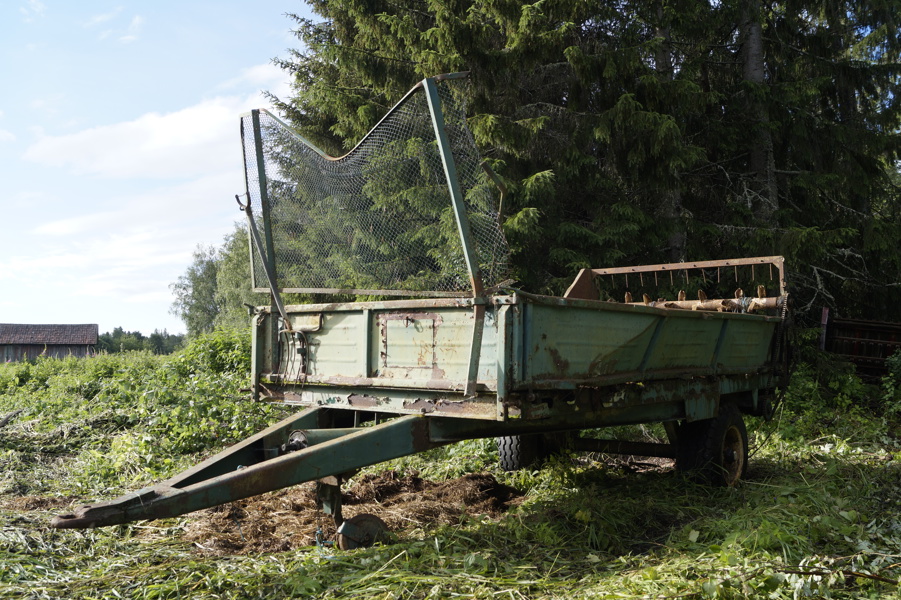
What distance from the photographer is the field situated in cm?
376

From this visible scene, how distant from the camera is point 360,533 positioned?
174 inches

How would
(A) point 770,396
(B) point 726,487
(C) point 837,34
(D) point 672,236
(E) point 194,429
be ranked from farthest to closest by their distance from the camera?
(C) point 837,34
(D) point 672,236
(E) point 194,429
(A) point 770,396
(B) point 726,487

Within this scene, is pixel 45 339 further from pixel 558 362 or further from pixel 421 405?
pixel 558 362

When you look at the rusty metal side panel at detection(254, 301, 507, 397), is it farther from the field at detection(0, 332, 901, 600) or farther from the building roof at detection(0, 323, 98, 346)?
the building roof at detection(0, 323, 98, 346)

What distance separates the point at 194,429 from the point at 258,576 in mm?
4688

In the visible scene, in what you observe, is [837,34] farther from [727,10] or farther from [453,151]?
[453,151]

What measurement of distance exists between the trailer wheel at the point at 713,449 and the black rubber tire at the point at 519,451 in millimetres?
1364

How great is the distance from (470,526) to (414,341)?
129 centimetres

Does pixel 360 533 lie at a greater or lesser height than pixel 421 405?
lesser

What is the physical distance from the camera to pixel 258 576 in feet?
12.9

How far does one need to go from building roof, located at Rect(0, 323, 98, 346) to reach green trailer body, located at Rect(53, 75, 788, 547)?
43.6 metres

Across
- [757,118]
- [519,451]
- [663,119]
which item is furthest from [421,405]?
[757,118]

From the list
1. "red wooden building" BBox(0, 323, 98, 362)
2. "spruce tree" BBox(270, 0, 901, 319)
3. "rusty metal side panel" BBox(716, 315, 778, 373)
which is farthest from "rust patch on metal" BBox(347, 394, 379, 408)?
"red wooden building" BBox(0, 323, 98, 362)

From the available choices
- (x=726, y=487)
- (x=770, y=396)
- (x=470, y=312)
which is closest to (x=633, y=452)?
(x=726, y=487)
